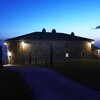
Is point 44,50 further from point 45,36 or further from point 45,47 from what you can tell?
point 45,36

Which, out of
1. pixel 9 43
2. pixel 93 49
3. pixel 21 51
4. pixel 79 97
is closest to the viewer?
pixel 79 97

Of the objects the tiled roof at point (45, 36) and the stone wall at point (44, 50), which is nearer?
the stone wall at point (44, 50)

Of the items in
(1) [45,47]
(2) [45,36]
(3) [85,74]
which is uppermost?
(2) [45,36]

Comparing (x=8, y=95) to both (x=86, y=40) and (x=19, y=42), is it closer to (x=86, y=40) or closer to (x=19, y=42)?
(x=19, y=42)

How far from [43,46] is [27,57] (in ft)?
14.5

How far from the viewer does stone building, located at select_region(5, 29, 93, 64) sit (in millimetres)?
59500

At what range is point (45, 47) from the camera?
6059cm

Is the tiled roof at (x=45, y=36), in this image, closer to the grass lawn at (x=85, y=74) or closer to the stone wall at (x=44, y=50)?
the stone wall at (x=44, y=50)

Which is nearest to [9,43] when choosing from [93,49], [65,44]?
[65,44]

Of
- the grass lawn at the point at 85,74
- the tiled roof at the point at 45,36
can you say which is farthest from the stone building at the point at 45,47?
the grass lawn at the point at 85,74

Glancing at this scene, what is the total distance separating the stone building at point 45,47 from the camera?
195 ft

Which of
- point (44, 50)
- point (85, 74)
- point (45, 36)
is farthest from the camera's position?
point (45, 36)

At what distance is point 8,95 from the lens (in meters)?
14.2

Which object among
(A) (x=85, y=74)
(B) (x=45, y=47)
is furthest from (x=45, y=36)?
(A) (x=85, y=74)
